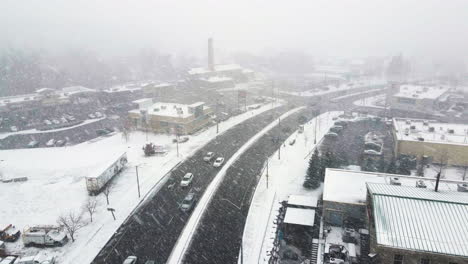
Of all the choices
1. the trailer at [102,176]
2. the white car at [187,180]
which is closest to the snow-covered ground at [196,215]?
the white car at [187,180]

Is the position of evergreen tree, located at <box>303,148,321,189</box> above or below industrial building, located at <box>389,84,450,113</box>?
below

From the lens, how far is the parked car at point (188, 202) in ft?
78.5

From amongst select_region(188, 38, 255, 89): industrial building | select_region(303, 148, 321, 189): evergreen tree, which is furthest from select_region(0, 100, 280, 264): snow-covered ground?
select_region(188, 38, 255, 89): industrial building

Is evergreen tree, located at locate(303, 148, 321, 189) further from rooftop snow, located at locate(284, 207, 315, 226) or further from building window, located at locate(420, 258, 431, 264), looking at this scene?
building window, located at locate(420, 258, 431, 264)

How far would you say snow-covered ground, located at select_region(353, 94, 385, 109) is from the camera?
60188mm

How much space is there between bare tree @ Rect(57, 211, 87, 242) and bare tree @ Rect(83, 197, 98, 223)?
636 mm

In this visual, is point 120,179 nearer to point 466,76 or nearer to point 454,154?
point 454,154

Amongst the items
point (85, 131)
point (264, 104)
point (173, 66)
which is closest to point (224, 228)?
point (85, 131)

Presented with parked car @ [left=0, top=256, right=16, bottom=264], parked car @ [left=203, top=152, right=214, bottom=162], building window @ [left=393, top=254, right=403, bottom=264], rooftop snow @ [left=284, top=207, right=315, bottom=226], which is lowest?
parked car @ [left=0, top=256, right=16, bottom=264]

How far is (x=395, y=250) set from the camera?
1575 centimetres

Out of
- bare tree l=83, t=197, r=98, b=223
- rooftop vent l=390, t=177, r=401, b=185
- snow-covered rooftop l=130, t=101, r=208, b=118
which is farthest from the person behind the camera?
snow-covered rooftop l=130, t=101, r=208, b=118

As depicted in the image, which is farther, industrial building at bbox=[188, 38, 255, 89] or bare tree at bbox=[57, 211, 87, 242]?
industrial building at bbox=[188, 38, 255, 89]

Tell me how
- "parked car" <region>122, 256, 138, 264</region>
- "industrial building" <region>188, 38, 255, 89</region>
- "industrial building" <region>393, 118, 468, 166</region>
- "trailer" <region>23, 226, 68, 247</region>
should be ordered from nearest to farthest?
"parked car" <region>122, 256, 138, 264</region> < "trailer" <region>23, 226, 68, 247</region> < "industrial building" <region>393, 118, 468, 166</region> < "industrial building" <region>188, 38, 255, 89</region>

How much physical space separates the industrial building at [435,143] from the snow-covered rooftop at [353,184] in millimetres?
7714
